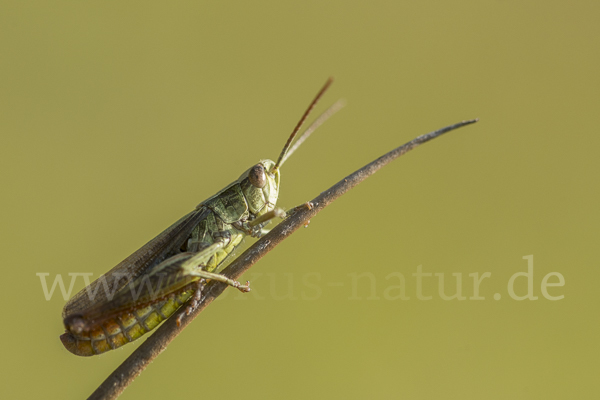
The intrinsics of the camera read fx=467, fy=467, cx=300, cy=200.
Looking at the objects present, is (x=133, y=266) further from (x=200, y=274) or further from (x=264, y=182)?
(x=264, y=182)

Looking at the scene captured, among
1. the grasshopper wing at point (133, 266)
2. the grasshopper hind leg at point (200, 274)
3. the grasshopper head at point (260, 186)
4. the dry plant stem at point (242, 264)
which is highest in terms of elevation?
the grasshopper head at point (260, 186)

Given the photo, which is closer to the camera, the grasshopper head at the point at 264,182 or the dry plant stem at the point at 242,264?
the dry plant stem at the point at 242,264

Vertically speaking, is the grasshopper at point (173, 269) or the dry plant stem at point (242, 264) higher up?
the grasshopper at point (173, 269)

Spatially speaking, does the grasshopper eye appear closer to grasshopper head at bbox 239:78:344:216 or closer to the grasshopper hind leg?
grasshopper head at bbox 239:78:344:216

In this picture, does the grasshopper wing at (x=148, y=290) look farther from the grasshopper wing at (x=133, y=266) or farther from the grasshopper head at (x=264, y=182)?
the grasshopper head at (x=264, y=182)

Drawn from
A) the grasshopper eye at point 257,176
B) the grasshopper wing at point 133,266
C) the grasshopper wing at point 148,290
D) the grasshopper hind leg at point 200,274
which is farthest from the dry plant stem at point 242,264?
the grasshopper eye at point 257,176

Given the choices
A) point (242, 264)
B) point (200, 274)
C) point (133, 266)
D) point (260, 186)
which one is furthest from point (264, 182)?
point (242, 264)

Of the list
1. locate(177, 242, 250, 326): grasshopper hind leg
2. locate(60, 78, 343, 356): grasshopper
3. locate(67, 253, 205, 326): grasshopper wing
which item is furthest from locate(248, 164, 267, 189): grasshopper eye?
locate(67, 253, 205, 326): grasshopper wing
